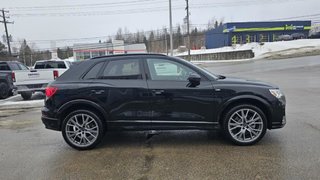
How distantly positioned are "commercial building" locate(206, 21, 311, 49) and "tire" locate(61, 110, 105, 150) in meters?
62.5

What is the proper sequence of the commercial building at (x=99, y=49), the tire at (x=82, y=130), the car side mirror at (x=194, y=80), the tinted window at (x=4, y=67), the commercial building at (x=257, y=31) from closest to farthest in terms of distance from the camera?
the car side mirror at (x=194, y=80) → the tire at (x=82, y=130) → the tinted window at (x=4, y=67) → the commercial building at (x=99, y=49) → the commercial building at (x=257, y=31)

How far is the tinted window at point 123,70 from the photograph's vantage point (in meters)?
5.96

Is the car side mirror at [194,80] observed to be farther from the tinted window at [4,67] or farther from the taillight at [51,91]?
the tinted window at [4,67]

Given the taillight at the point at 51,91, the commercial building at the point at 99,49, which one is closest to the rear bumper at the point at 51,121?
the taillight at the point at 51,91

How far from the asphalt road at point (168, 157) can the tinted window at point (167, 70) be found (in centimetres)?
127

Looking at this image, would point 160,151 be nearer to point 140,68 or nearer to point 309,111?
point 140,68

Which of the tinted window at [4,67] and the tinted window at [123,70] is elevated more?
the tinted window at [123,70]

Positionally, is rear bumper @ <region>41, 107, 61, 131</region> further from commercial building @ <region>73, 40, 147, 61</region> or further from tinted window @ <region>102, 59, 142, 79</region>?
commercial building @ <region>73, 40, 147, 61</region>

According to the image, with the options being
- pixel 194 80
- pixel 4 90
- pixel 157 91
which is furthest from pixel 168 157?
pixel 4 90

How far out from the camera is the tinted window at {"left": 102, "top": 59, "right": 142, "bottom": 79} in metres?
Answer: 5.96

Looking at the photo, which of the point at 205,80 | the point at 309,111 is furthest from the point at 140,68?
the point at 309,111

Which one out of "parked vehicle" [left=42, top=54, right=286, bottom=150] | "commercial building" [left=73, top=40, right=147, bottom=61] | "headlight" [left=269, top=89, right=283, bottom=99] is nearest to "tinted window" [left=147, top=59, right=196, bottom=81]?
"parked vehicle" [left=42, top=54, right=286, bottom=150]

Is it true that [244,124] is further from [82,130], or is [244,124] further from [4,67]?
[4,67]

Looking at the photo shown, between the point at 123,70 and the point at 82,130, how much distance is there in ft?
4.40
